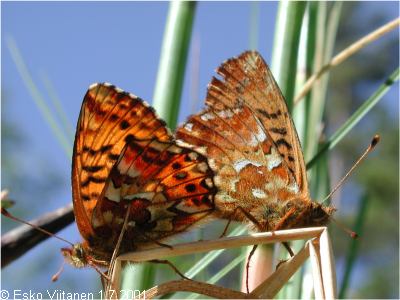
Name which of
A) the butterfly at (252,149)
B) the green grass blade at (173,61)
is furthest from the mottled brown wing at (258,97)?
the green grass blade at (173,61)

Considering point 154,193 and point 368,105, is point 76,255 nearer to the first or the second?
point 154,193

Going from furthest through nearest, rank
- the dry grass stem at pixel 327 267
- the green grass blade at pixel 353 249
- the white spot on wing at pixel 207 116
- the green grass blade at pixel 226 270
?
the white spot on wing at pixel 207 116 → the green grass blade at pixel 353 249 → the green grass blade at pixel 226 270 → the dry grass stem at pixel 327 267

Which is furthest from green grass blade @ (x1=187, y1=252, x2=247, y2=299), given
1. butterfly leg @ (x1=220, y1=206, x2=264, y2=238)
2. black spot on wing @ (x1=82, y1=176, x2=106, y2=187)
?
black spot on wing @ (x1=82, y1=176, x2=106, y2=187)

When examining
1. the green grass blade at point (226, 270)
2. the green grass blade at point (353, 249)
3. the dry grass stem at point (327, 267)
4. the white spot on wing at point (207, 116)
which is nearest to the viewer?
the dry grass stem at point (327, 267)

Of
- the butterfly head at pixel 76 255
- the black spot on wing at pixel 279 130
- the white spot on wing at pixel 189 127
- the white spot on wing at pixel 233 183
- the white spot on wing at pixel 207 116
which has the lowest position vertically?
the butterfly head at pixel 76 255

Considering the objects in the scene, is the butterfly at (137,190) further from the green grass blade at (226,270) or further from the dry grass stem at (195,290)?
the dry grass stem at (195,290)

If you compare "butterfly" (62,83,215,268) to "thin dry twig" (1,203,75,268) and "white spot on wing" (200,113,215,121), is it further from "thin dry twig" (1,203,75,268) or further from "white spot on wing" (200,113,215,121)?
"white spot on wing" (200,113,215,121)

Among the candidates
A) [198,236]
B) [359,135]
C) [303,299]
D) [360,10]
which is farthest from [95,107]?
[360,10]
